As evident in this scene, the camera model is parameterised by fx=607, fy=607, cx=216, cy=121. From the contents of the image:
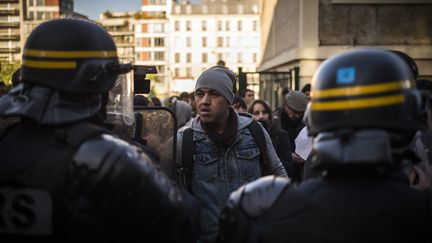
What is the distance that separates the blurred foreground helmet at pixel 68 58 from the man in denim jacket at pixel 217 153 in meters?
1.43

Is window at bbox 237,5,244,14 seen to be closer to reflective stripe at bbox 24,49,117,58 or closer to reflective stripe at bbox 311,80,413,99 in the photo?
reflective stripe at bbox 24,49,117,58

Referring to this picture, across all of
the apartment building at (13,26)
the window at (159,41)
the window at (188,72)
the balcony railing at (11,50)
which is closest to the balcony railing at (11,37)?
the apartment building at (13,26)

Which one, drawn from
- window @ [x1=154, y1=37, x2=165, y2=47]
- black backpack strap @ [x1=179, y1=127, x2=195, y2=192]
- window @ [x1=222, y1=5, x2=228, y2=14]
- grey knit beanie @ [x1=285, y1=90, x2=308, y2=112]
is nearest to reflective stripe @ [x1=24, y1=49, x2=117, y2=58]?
black backpack strap @ [x1=179, y1=127, x2=195, y2=192]

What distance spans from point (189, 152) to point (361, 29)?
802cm

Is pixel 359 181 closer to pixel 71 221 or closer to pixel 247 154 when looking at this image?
pixel 71 221

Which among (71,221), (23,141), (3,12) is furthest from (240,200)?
A: (3,12)

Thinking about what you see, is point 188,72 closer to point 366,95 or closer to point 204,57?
point 204,57

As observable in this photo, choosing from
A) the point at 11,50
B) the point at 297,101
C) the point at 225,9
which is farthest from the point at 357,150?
the point at 225,9

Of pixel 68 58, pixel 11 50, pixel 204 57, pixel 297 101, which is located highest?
pixel 11 50

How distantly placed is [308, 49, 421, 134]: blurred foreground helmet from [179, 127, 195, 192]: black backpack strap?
1.72 meters

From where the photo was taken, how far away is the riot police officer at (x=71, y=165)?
1968 mm

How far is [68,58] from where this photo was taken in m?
2.20

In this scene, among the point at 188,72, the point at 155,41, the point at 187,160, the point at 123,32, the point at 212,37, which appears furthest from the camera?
the point at 123,32

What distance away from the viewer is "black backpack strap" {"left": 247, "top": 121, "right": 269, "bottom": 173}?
3.74m
